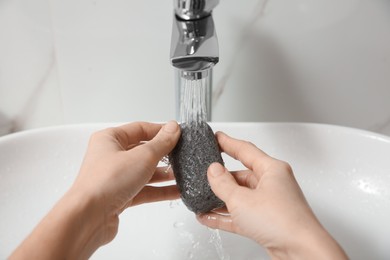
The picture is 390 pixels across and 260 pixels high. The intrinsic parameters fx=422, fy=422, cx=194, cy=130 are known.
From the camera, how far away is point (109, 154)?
43 centimetres

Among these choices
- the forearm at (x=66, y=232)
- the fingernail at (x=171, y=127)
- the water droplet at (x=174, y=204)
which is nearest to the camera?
the forearm at (x=66, y=232)

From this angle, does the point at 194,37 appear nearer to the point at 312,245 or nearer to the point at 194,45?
the point at 194,45

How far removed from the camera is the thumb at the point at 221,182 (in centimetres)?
42

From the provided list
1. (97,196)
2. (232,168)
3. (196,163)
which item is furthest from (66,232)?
(232,168)

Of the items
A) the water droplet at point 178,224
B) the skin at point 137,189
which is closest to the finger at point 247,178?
the skin at point 137,189

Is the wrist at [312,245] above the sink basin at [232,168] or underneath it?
above

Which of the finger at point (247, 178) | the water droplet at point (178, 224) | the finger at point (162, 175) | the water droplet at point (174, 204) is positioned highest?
the finger at point (247, 178)

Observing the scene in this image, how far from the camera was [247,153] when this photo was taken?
478 mm

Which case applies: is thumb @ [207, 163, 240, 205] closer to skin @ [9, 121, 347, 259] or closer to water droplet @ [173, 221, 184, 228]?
skin @ [9, 121, 347, 259]

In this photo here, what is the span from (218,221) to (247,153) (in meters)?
0.08

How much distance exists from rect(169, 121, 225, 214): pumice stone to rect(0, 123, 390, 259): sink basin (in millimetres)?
81

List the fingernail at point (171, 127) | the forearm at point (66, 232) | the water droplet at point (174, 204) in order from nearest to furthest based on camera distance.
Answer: the forearm at point (66, 232) → the fingernail at point (171, 127) → the water droplet at point (174, 204)

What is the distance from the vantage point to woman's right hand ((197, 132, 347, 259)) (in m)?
0.37

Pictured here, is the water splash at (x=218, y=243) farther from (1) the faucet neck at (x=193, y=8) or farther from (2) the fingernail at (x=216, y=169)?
(1) the faucet neck at (x=193, y=8)
